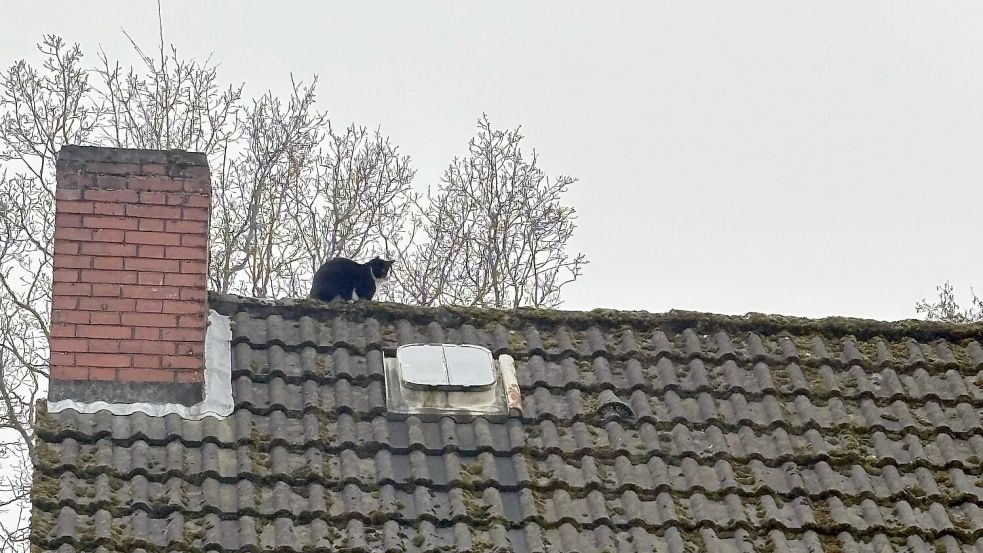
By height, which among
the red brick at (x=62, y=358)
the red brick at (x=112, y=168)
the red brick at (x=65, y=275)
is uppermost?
the red brick at (x=112, y=168)

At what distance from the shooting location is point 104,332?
6387 millimetres

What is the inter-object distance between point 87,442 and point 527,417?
2087 millimetres

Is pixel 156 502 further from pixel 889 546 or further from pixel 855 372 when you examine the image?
pixel 855 372

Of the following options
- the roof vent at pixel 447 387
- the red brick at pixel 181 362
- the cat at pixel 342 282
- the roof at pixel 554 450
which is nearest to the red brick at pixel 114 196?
the roof at pixel 554 450

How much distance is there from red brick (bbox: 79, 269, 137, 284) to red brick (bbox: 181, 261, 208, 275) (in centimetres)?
25

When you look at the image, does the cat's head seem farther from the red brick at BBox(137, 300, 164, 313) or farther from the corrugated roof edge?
the red brick at BBox(137, 300, 164, 313)

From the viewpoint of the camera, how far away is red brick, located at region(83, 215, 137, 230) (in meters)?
6.70

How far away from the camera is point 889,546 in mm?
5676

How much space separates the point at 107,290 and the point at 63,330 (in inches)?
11.9

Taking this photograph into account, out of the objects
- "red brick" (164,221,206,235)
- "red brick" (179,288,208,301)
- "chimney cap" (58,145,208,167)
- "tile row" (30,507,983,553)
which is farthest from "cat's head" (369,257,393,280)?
"tile row" (30,507,983,553)

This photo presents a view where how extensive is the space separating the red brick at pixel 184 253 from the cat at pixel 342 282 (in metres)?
2.80

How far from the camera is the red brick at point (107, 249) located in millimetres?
6609

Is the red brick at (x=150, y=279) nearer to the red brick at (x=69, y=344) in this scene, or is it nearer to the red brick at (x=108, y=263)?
the red brick at (x=108, y=263)

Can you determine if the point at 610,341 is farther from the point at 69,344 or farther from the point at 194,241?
the point at 69,344
